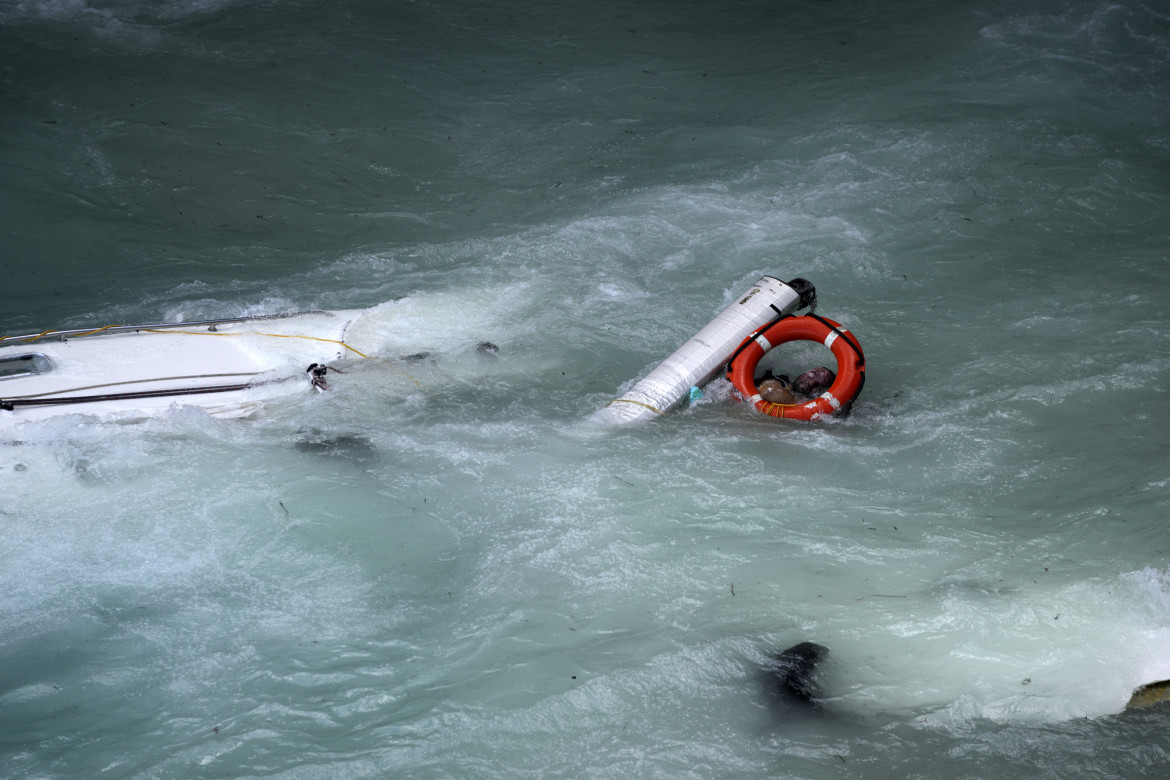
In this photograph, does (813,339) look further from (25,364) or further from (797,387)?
(25,364)

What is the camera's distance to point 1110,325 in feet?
21.8

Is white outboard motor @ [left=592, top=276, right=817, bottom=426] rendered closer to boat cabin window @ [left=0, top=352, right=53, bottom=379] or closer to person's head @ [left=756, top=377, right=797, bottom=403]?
person's head @ [left=756, top=377, right=797, bottom=403]

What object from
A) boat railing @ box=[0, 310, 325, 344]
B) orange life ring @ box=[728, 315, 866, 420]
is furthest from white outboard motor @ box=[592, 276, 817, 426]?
boat railing @ box=[0, 310, 325, 344]

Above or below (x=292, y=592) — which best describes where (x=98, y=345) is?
above

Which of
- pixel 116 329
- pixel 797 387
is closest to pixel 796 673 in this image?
pixel 797 387

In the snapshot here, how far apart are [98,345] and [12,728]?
2.39 m

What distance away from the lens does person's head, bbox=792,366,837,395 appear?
6035mm

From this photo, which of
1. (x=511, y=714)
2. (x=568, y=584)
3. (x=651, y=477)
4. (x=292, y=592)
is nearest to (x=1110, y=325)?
(x=651, y=477)

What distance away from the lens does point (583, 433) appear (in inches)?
224

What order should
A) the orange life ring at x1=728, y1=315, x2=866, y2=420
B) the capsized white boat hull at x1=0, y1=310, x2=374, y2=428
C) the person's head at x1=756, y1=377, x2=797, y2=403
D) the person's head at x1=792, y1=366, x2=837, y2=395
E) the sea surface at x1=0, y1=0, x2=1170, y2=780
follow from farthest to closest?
the person's head at x1=792, y1=366, x2=837, y2=395 → the person's head at x1=756, y1=377, x2=797, y2=403 → the orange life ring at x1=728, y1=315, x2=866, y2=420 → the capsized white boat hull at x1=0, y1=310, x2=374, y2=428 → the sea surface at x1=0, y1=0, x2=1170, y2=780

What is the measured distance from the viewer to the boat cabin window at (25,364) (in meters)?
5.44

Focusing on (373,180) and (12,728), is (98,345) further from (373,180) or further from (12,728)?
(373,180)

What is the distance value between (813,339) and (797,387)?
32cm

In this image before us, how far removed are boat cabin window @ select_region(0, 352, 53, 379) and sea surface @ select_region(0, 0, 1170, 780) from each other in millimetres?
474
